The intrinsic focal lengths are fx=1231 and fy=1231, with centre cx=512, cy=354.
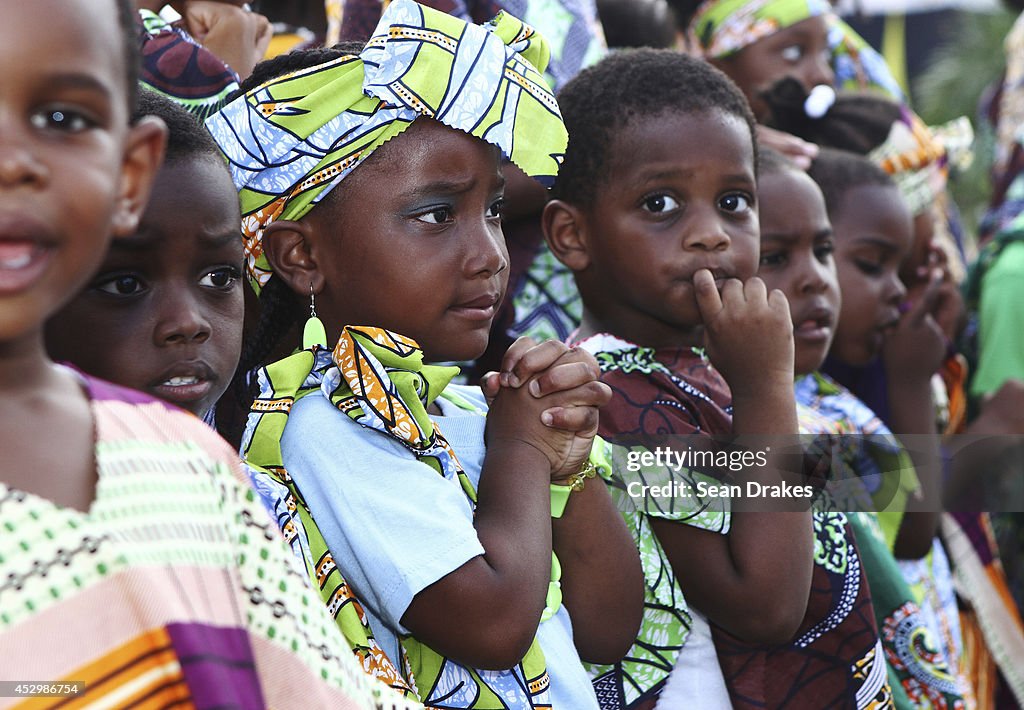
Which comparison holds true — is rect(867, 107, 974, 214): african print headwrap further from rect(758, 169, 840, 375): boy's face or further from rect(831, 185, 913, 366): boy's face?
rect(758, 169, 840, 375): boy's face

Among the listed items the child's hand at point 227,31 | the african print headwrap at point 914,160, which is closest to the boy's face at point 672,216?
the child's hand at point 227,31

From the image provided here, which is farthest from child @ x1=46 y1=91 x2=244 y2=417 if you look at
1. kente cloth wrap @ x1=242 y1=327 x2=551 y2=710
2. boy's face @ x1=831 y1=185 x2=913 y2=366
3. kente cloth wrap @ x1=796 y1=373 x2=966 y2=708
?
boy's face @ x1=831 y1=185 x2=913 y2=366

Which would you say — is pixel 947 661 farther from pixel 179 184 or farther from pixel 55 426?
pixel 55 426

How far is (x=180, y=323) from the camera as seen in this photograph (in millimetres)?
2002

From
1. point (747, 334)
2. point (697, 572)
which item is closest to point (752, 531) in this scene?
point (697, 572)

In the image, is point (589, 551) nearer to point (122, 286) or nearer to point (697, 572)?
point (697, 572)

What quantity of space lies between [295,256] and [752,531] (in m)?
1.04

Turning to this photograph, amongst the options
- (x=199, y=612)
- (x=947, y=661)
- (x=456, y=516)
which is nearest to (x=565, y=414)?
(x=456, y=516)

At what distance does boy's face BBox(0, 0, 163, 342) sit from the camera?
46.3 inches

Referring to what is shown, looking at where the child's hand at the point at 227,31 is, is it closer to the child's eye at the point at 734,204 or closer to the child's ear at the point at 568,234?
the child's ear at the point at 568,234

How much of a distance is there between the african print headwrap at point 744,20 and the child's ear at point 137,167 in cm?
403

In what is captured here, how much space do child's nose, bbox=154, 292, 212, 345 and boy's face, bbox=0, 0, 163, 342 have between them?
28.3 inches

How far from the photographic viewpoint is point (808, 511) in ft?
8.21

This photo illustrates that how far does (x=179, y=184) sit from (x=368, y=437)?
0.54 meters
